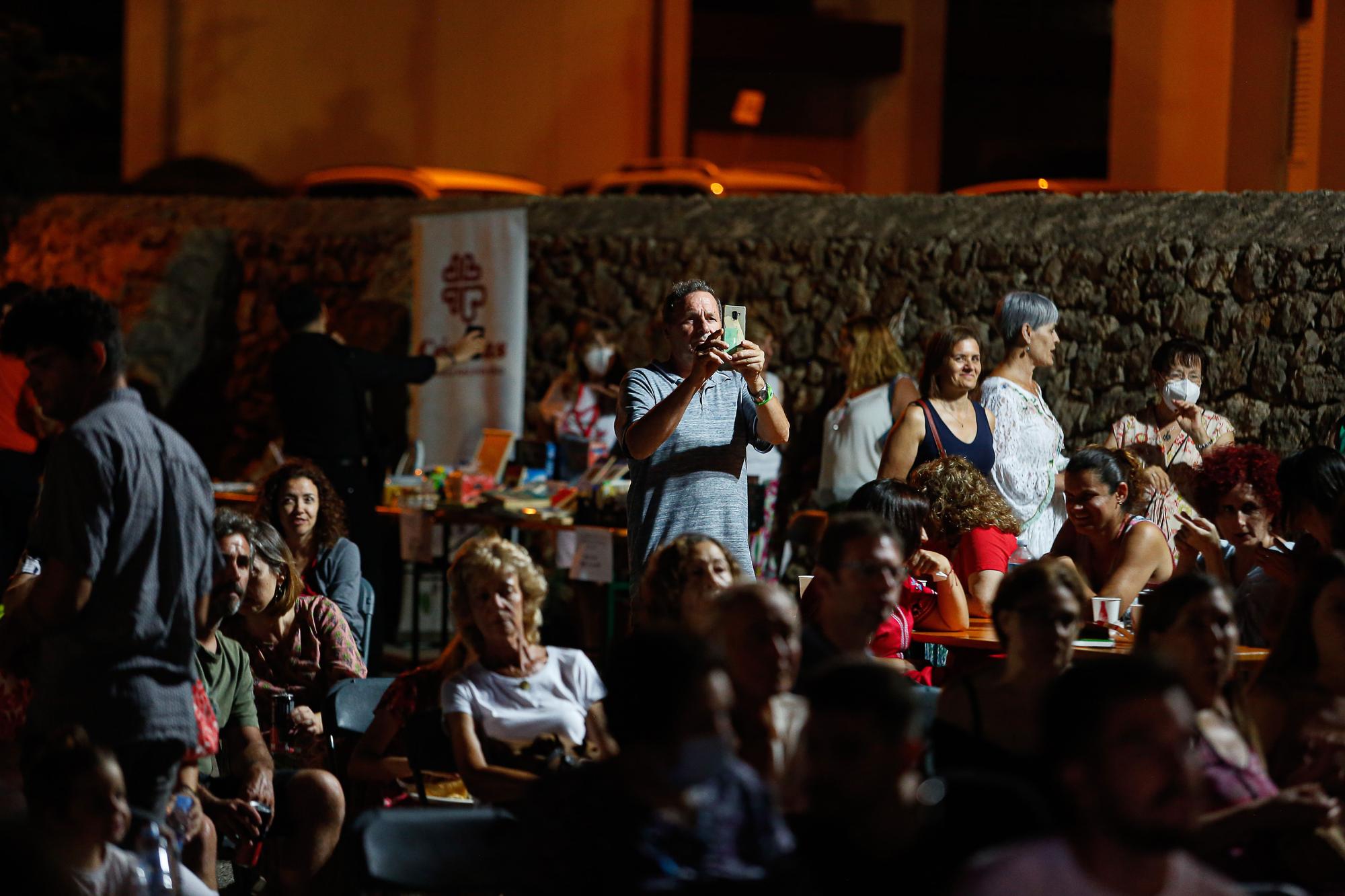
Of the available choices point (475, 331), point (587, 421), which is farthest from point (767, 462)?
point (475, 331)

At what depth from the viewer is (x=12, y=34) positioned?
1399 cm

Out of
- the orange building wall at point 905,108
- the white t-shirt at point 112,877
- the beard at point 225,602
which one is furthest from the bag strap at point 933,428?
the orange building wall at point 905,108

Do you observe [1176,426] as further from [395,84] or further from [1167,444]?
[395,84]

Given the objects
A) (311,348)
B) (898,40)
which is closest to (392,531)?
(311,348)

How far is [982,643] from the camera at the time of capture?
15.3 ft

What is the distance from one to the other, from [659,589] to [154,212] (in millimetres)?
8885

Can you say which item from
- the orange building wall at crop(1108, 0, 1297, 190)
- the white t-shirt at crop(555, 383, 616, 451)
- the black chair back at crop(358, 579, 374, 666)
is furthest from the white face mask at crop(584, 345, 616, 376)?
the orange building wall at crop(1108, 0, 1297, 190)

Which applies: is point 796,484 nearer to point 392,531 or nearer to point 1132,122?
point 392,531

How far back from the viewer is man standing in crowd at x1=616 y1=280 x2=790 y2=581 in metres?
4.56

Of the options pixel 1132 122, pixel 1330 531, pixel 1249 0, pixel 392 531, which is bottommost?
pixel 392 531

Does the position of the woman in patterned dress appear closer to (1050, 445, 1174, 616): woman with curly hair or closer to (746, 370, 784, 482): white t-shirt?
(1050, 445, 1174, 616): woman with curly hair

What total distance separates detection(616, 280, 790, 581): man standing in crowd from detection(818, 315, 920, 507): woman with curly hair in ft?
9.55

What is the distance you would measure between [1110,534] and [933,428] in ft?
3.22

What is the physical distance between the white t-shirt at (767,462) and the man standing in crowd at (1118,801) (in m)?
5.26
